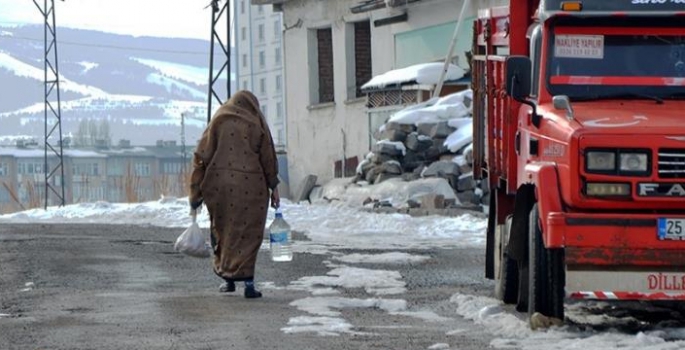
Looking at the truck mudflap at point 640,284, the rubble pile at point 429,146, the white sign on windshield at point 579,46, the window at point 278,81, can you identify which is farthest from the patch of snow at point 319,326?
the window at point 278,81

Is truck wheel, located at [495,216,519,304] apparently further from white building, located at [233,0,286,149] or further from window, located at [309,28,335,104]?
white building, located at [233,0,286,149]

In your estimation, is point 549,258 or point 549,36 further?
point 549,36

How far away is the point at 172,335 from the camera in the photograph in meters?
11.1

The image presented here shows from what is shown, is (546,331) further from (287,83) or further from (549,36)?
(287,83)

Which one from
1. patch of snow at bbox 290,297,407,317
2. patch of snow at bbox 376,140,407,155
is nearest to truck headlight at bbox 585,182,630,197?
patch of snow at bbox 290,297,407,317

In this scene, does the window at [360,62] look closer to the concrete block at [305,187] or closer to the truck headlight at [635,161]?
the concrete block at [305,187]

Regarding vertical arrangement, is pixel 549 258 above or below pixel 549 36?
below

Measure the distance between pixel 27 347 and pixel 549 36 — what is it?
4374 millimetres

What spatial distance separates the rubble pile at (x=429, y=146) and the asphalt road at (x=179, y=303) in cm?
1066

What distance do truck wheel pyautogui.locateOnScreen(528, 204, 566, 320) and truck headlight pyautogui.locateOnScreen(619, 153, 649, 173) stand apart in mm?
758

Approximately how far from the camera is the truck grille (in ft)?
35.3

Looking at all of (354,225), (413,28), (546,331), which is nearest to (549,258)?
(546,331)

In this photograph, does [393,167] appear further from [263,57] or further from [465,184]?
[263,57]

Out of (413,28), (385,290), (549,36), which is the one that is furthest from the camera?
(413,28)
